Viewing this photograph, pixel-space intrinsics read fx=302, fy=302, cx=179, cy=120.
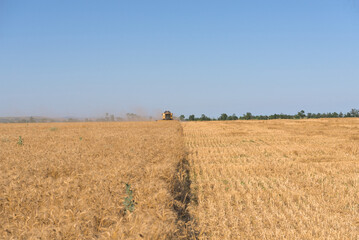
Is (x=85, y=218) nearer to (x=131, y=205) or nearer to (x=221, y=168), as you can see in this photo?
(x=131, y=205)

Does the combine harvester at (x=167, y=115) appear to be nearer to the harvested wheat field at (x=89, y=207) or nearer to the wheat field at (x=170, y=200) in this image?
the wheat field at (x=170, y=200)

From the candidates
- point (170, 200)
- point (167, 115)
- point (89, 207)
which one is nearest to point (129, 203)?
point (89, 207)

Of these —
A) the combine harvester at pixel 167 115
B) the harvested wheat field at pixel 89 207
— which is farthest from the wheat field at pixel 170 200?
the combine harvester at pixel 167 115

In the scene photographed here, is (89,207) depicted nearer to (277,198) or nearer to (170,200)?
(170,200)

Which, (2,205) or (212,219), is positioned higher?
(2,205)

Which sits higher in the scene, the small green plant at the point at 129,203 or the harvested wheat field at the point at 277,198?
the small green plant at the point at 129,203

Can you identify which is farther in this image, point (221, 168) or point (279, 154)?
point (279, 154)

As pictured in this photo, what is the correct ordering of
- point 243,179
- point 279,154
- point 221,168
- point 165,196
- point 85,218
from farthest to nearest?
point 279,154 → point 221,168 → point 243,179 → point 165,196 → point 85,218

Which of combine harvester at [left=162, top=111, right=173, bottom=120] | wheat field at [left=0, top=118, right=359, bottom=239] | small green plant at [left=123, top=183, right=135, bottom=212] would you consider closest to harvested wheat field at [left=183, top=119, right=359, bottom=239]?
wheat field at [left=0, top=118, right=359, bottom=239]

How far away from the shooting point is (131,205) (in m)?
4.73

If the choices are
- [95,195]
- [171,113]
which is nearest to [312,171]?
[95,195]

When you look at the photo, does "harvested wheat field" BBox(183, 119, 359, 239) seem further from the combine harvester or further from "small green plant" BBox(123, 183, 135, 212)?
the combine harvester

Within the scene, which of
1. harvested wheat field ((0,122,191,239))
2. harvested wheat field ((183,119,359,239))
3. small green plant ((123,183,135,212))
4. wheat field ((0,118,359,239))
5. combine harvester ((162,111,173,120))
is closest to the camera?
harvested wheat field ((0,122,191,239))

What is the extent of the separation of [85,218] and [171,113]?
65.6 m
